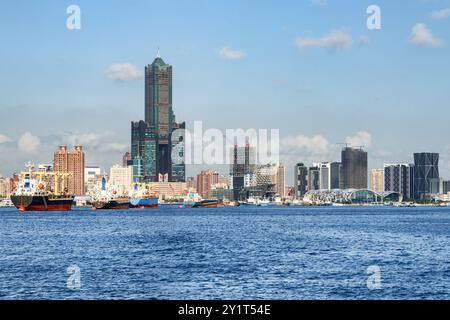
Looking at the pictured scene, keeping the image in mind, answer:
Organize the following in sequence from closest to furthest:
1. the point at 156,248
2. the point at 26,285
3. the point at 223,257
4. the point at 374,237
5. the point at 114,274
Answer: the point at 26,285 < the point at 114,274 < the point at 223,257 < the point at 156,248 < the point at 374,237

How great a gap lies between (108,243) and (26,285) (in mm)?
36911

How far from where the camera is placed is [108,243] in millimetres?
83188

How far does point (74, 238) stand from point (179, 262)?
124 feet

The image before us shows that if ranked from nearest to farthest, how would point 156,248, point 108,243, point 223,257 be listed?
point 223,257 → point 156,248 → point 108,243
